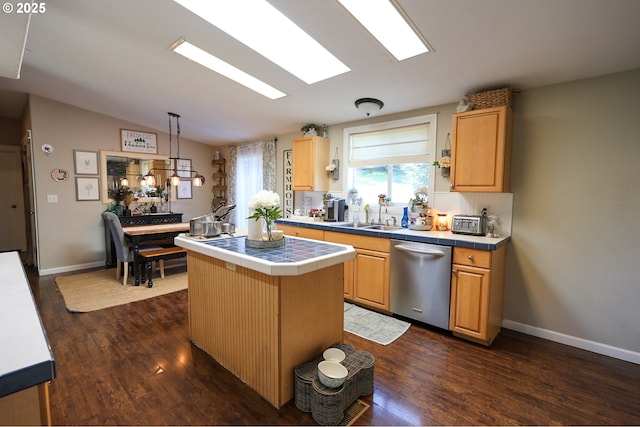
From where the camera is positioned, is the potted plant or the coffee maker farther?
the potted plant

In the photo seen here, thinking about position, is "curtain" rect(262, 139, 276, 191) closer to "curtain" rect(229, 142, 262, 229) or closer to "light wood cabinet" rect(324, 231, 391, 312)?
"curtain" rect(229, 142, 262, 229)

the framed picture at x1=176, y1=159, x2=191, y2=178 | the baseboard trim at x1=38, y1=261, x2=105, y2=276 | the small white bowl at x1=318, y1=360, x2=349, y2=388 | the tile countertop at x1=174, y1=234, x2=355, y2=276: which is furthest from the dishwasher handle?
the baseboard trim at x1=38, y1=261, x2=105, y2=276

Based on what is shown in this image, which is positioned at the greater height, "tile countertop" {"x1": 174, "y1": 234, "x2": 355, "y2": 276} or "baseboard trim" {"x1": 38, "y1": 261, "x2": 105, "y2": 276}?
"tile countertop" {"x1": 174, "y1": 234, "x2": 355, "y2": 276}

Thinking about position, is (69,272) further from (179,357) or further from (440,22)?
(440,22)

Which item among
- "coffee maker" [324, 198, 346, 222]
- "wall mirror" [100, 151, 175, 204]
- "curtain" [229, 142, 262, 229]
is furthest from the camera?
"curtain" [229, 142, 262, 229]

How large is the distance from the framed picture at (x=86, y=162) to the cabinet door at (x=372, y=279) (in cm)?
469

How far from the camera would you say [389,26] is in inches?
81.7

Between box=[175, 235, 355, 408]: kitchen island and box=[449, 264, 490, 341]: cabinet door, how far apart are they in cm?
114

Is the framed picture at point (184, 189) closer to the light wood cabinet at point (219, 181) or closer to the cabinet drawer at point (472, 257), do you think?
the light wood cabinet at point (219, 181)

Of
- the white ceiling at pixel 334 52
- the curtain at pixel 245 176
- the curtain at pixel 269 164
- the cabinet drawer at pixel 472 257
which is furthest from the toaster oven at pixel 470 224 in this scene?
the curtain at pixel 245 176

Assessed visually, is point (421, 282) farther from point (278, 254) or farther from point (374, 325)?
point (278, 254)

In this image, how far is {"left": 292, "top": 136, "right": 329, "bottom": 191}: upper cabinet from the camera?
4074 mm

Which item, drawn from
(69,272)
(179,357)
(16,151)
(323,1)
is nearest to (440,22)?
(323,1)

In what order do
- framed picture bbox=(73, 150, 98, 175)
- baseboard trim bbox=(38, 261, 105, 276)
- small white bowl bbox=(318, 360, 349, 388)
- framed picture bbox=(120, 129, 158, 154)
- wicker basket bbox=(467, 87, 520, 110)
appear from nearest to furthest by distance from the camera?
small white bowl bbox=(318, 360, 349, 388) → wicker basket bbox=(467, 87, 520, 110) → baseboard trim bbox=(38, 261, 105, 276) → framed picture bbox=(73, 150, 98, 175) → framed picture bbox=(120, 129, 158, 154)
